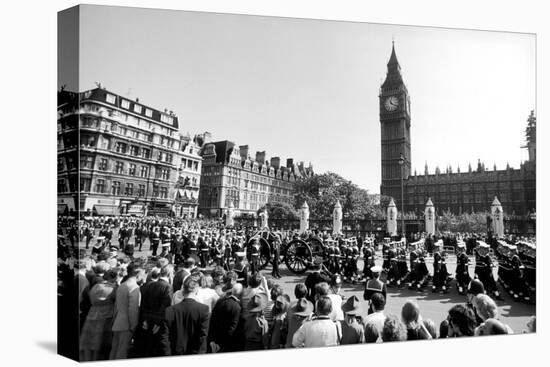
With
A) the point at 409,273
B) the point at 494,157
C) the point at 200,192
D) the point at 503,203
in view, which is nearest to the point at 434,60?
the point at 494,157

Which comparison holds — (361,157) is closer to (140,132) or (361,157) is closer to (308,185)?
(308,185)

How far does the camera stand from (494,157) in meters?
12.2

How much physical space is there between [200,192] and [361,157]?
12.6 ft

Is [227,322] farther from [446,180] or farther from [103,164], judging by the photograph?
[446,180]

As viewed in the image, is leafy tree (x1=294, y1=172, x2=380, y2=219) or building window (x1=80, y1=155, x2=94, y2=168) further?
leafy tree (x1=294, y1=172, x2=380, y2=219)

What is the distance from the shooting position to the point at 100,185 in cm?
905

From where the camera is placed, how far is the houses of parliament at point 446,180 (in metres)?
11.6

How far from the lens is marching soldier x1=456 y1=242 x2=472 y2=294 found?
11.6 m

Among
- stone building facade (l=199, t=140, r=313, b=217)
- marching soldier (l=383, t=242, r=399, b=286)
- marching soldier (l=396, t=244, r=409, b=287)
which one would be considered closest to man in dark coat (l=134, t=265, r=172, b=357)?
stone building facade (l=199, t=140, r=313, b=217)

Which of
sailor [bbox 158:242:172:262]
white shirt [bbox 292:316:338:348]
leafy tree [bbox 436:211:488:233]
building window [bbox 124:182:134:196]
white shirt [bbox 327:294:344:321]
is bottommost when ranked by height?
white shirt [bbox 292:316:338:348]

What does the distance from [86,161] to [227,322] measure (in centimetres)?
378

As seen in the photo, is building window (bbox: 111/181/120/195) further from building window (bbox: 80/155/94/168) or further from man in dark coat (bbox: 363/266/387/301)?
man in dark coat (bbox: 363/266/387/301)

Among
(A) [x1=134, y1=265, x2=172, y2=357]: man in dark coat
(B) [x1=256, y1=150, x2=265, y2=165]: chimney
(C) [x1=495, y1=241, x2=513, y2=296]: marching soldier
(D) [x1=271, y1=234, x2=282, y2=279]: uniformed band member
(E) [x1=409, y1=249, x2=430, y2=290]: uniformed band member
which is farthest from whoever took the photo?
(C) [x1=495, y1=241, x2=513, y2=296]: marching soldier

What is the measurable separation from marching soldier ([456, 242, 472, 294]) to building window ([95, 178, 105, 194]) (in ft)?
26.3
